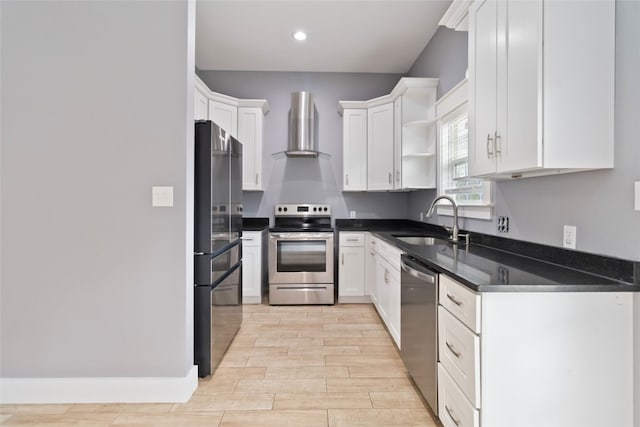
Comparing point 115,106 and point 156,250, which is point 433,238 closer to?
point 156,250

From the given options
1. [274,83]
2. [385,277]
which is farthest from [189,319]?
[274,83]

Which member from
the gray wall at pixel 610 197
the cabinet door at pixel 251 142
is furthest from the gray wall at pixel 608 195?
the cabinet door at pixel 251 142

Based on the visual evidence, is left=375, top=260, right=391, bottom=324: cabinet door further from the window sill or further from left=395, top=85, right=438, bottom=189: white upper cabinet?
left=395, top=85, right=438, bottom=189: white upper cabinet

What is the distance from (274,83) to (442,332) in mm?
3929

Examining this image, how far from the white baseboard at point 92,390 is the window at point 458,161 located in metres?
2.41

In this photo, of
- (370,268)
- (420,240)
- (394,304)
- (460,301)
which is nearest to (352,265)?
(370,268)

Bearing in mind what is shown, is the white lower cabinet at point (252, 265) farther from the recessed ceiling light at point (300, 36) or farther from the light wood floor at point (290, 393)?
the recessed ceiling light at point (300, 36)

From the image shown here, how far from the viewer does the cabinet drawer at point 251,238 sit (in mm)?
4078

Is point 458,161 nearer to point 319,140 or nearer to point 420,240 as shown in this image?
point 420,240

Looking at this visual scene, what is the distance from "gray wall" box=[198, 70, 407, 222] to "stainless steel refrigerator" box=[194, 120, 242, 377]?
6.30 ft

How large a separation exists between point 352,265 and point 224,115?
2399mm

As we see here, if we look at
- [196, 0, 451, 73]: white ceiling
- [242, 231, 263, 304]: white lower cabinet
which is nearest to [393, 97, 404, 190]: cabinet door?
[196, 0, 451, 73]: white ceiling

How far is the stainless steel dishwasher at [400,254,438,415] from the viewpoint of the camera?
5.97 feet

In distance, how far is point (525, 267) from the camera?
1710mm
